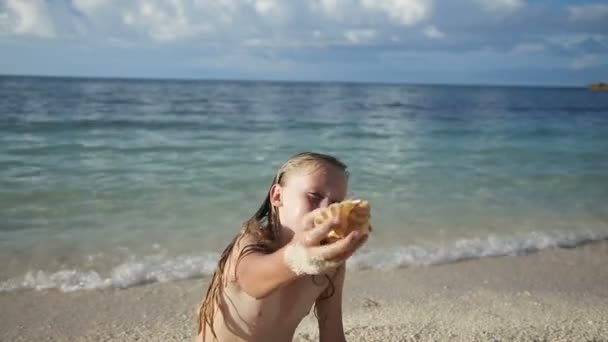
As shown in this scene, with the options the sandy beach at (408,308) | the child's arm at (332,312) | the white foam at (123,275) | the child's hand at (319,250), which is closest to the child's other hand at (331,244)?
the child's hand at (319,250)

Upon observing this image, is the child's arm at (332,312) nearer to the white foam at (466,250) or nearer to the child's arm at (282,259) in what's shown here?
the child's arm at (282,259)

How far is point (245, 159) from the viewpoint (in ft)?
36.9

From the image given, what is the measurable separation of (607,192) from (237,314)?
844 centimetres

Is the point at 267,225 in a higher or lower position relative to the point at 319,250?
lower

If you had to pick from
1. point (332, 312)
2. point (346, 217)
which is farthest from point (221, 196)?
point (346, 217)

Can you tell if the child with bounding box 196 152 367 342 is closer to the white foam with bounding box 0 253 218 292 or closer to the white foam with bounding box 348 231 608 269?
the white foam with bounding box 0 253 218 292

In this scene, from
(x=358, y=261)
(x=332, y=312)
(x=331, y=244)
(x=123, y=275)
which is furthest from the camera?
(x=358, y=261)

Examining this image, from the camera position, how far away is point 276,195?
6.60 ft

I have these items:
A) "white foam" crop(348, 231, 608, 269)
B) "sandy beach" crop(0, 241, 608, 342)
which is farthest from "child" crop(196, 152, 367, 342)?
"white foam" crop(348, 231, 608, 269)

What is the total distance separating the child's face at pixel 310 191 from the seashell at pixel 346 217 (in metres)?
0.36

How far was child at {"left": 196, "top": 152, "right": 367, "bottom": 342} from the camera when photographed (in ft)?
4.94

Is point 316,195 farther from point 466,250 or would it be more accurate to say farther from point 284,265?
point 466,250

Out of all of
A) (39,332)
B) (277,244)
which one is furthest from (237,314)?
(39,332)

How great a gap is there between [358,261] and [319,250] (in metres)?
3.93
